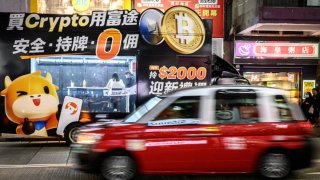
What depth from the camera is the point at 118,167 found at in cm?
716

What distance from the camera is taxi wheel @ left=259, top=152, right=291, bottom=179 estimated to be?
24.2ft

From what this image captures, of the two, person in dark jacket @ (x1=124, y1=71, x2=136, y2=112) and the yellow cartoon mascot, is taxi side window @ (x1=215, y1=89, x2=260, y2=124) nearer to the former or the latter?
person in dark jacket @ (x1=124, y1=71, x2=136, y2=112)

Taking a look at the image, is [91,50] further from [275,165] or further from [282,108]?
[275,165]

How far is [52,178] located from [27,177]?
17.7 inches

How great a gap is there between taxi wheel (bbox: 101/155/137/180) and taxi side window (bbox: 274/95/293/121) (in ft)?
7.77

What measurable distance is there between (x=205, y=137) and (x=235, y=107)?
691 millimetres

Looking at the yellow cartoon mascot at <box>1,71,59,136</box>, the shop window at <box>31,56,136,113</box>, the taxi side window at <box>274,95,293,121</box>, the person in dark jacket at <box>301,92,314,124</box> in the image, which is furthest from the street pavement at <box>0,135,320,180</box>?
the person in dark jacket at <box>301,92,314,124</box>

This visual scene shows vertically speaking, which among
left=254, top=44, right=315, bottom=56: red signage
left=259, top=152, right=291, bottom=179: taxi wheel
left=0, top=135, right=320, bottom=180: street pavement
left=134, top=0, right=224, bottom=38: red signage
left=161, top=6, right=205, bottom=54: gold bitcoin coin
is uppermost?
left=134, top=0, right=224, bottom=38: red signage

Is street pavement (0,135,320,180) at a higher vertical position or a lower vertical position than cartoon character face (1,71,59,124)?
lower

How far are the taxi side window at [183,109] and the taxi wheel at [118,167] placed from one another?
2.57ft

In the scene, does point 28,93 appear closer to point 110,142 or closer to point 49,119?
point 49,119

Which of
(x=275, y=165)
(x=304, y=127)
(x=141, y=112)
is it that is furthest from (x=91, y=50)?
(x=304, y=127)

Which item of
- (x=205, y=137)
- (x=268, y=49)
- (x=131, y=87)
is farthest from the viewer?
(x=268, y=49)

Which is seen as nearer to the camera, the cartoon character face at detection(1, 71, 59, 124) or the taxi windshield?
the taxi windshield
